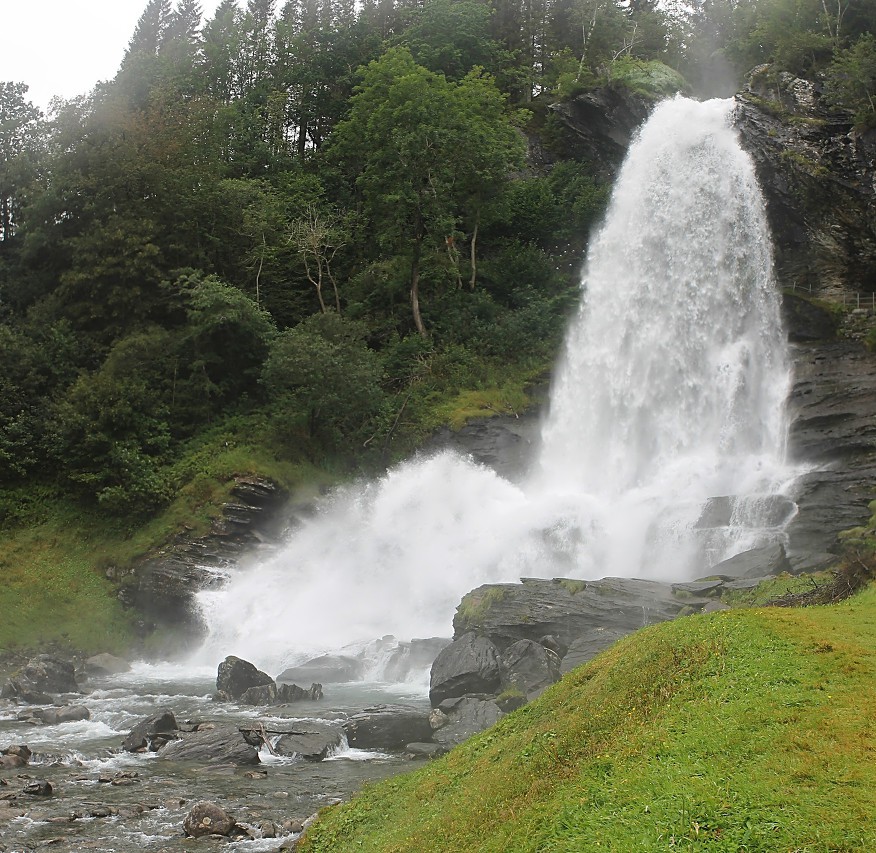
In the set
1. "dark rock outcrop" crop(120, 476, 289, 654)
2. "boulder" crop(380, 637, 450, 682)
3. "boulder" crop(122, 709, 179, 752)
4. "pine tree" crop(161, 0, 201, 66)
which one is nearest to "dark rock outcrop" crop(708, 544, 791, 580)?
"boulder" crop(380, 637, 450, 682)

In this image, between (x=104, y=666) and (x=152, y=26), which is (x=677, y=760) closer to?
(x=104, y=666)

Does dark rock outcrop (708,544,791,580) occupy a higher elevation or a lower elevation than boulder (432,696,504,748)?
higher

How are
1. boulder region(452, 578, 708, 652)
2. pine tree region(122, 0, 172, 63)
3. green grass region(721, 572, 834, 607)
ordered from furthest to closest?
pine tree region(122, 0, 172, 63)
boulder region(452, 578, 708, 652)
green grass region(721, 572, 834, 607)

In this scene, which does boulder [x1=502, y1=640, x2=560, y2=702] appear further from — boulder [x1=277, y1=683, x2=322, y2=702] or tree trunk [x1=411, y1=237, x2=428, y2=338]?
tree trunk [x1=411, y1=237, x2=428, y2=338]

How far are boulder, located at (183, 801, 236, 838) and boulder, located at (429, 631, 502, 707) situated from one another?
607 cm

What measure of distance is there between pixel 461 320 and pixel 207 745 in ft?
77.9

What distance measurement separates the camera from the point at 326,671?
21.1m

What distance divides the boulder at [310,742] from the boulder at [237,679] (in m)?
4.04

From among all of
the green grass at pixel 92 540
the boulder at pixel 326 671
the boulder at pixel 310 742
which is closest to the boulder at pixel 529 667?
the boulder at pixel 310 742

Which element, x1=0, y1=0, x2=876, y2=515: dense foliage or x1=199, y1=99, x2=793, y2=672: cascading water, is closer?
x1=199, y1=99, x2=793, y2=672: cascading water

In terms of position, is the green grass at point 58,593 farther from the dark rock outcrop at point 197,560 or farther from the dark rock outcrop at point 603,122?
the dark rock outcrop at point 603,122

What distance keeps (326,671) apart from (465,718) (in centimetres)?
674

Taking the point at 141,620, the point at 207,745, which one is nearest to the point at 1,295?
the point at 141,620

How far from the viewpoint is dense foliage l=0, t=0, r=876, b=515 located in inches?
1190
